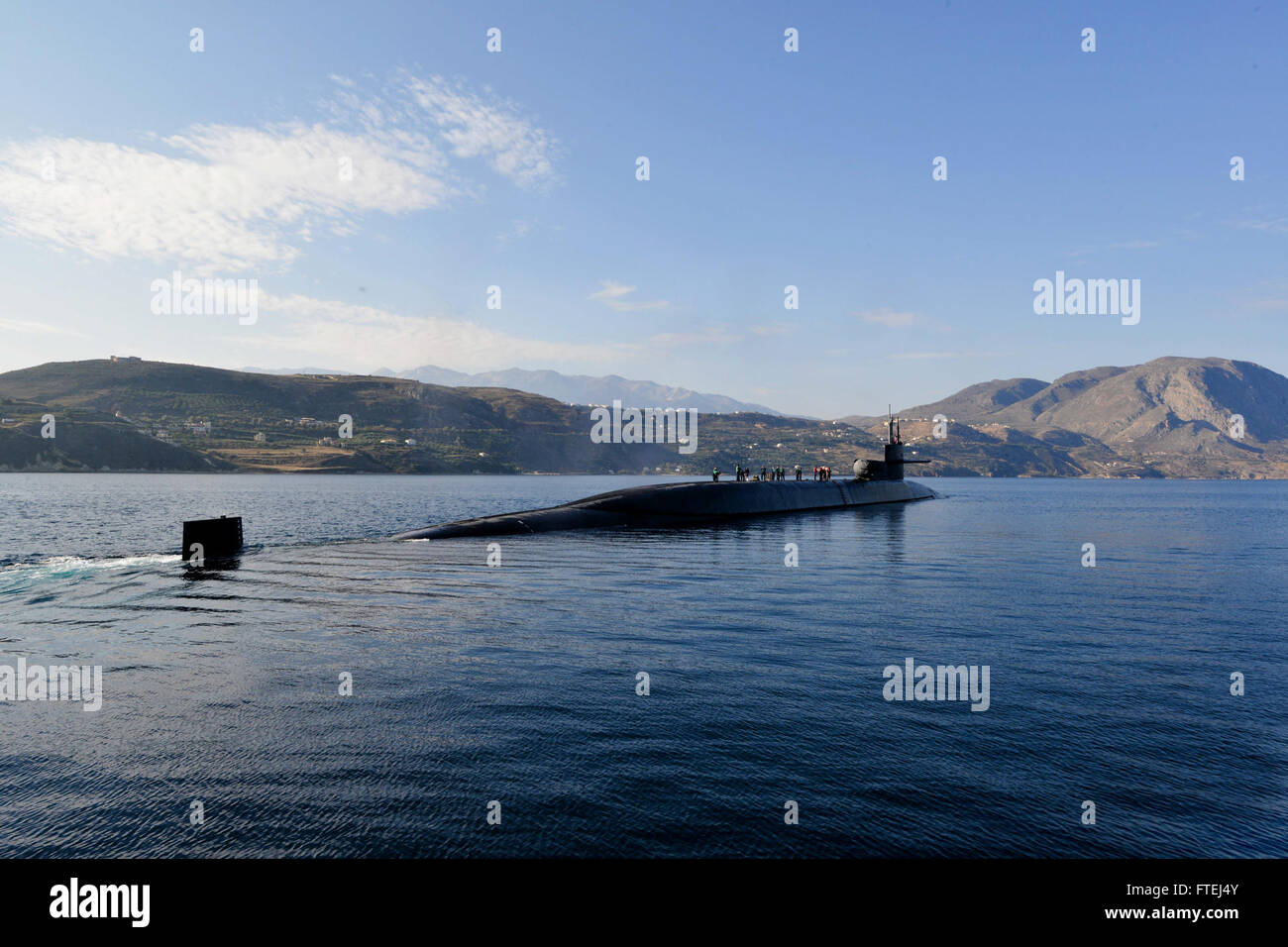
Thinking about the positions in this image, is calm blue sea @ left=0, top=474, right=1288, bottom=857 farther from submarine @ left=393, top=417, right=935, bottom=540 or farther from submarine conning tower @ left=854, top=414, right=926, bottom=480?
submarine conning tower @ left=854, top=414, right=926, bottom=480

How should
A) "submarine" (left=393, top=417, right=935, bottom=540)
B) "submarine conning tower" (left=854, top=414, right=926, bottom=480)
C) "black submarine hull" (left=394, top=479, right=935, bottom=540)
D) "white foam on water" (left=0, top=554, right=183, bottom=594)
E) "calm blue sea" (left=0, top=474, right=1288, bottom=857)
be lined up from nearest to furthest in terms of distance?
"calm blue sea" (left=0, top=474, right=1288, bottom=857) < "white foam on water" (left=0, top=554, right=183, bottom=594) < "black submarine hull" (left=394, top=479, right=935, bottom=540) < "submarine" (left=393, top=417, right=935, bottom=540) < "submarine conning tower" (left=854, top=414, right=926, bottom=480)

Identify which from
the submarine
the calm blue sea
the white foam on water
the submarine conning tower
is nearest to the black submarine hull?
the submarine

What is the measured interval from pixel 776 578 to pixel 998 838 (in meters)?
20.2

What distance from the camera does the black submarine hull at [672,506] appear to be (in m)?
45.7

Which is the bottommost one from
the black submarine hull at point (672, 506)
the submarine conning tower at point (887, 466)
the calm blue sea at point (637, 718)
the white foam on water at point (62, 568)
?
the calm blue sea at point (637, 718)

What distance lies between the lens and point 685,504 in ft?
189

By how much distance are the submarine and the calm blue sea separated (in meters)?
16.9

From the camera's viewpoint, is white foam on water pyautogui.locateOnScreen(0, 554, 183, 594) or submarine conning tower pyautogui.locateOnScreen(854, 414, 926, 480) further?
submarine conning tower pyautogui.locateOnScreen(854, 414, 926, 480)

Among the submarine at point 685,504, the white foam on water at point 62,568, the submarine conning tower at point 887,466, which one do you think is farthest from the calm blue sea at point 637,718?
the submarine conning tower at point 887,466

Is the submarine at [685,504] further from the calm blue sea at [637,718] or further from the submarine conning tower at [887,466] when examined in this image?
the calm blue sea at [637,718]

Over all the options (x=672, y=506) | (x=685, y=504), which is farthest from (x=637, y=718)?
(x=685, y=504)

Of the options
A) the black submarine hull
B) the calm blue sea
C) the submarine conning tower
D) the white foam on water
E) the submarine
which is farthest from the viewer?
the submarine conning tower

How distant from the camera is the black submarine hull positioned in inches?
1800
